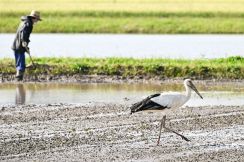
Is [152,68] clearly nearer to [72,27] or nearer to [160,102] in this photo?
[160,102]

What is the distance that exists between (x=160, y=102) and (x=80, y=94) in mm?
6014

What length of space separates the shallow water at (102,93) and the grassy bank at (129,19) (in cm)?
2050

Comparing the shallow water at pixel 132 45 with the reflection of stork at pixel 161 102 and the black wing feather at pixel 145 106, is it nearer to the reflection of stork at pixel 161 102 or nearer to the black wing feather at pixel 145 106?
the reflection of stork at pixel 161 102

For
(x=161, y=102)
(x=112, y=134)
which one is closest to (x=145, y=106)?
(x=161, y=102)

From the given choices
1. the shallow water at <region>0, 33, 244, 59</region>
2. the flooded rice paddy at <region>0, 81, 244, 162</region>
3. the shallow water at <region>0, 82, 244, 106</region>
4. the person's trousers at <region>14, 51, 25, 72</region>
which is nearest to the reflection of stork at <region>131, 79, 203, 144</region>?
the flooded rice paddy at <region>0, 81, 244, 162</region>

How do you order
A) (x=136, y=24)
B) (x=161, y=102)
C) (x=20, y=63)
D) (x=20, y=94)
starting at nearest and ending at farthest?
1. (x=161, y=102)
2. (x=20, y=94)
3. (x=20, y=63)
4. (x=136, y=24)

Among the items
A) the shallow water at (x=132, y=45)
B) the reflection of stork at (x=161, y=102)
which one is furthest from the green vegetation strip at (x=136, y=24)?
the reflection of stork at (x=161, y=102)

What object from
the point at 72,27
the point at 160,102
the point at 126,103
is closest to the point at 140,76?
the point at 126,103

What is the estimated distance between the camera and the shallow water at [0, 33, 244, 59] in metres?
29.3

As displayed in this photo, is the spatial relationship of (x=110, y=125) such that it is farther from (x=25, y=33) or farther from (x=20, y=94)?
(x=25, y=33)

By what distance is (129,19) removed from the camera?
46969 millimetres

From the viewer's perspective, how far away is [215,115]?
56.3 feet

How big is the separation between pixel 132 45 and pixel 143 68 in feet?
33.5

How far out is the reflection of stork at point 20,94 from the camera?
19.1 m
